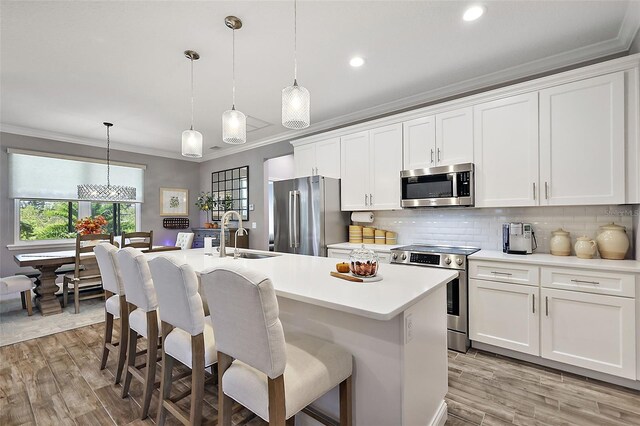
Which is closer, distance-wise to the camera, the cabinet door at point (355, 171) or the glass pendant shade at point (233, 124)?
the glass pendant shade at point (233, 124)

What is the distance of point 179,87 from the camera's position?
3.33m

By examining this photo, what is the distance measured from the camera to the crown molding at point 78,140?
4.59 metres

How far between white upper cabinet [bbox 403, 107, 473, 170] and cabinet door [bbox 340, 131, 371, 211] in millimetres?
556

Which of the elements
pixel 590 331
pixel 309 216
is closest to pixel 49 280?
pixel 309 216

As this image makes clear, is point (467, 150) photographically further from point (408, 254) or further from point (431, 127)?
point (408, 254)

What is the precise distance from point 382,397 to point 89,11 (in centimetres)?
309

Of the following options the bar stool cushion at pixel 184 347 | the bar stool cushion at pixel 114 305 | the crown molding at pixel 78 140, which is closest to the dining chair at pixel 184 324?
the bar stool cushion at pixel 184 347

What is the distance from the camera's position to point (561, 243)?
2652mm

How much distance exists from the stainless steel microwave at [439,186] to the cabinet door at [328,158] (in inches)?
40.0

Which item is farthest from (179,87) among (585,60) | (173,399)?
(585,60)

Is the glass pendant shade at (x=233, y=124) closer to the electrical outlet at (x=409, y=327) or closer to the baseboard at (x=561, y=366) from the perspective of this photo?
the electrical outlet at (x=409, y=327)

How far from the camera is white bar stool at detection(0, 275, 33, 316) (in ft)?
12.1

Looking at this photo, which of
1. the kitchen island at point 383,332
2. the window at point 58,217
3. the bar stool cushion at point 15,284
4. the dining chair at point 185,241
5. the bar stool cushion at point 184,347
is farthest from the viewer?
the dining chair at point 185,241

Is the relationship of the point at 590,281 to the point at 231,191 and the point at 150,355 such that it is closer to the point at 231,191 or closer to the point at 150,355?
the point at 150,355
